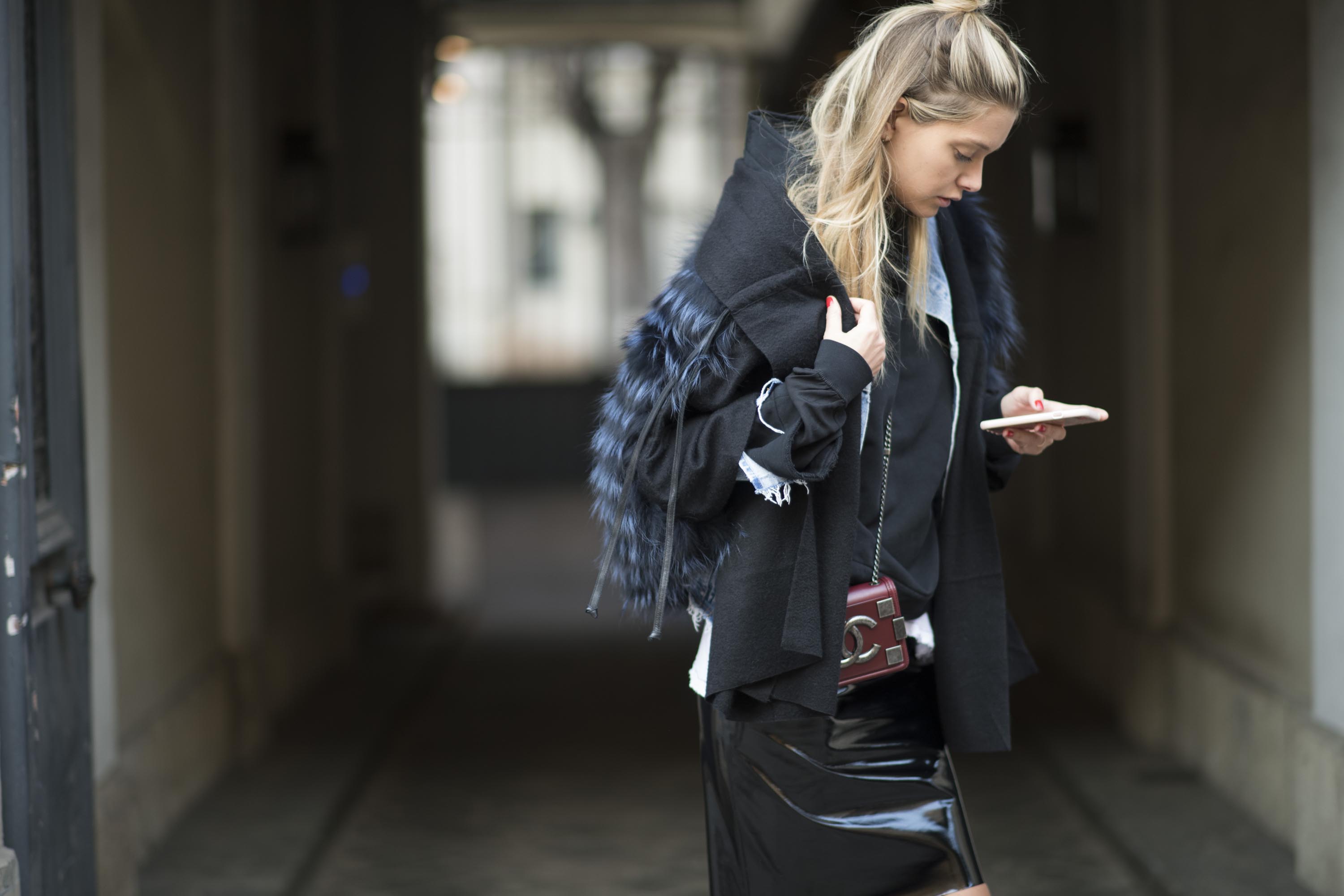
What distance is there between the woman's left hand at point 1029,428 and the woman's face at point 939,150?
0.35 m

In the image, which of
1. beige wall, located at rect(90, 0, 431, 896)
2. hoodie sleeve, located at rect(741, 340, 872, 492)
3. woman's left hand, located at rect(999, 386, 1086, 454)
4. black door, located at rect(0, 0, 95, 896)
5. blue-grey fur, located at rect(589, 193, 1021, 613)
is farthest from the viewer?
beige wall, located at rect(90, 0, 431, 896)

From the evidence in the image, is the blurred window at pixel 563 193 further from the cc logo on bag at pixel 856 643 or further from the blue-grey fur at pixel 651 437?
the cc logo on bag at pixel 856 643

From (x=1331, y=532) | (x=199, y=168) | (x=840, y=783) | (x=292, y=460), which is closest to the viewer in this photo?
(x=840, y=783)

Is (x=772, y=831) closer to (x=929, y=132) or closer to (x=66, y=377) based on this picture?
(x=929, y=132)

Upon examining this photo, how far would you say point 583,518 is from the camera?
52.9 ft

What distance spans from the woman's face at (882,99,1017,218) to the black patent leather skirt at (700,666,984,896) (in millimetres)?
781

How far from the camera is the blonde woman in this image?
215cm

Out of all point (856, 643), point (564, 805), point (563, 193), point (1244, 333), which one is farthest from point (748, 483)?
point (563, 193)

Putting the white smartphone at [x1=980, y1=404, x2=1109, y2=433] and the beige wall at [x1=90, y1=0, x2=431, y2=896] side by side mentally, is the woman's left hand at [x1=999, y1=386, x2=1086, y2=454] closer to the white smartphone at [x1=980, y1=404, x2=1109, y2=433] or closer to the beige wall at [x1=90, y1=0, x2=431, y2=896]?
the white smartphone at [x1=980, y1=404, x2=1109, y2=433]

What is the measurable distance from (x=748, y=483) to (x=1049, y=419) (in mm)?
459

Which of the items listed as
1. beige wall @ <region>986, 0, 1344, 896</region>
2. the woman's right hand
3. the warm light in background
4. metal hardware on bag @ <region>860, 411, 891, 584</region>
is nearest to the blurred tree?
the warm light in background

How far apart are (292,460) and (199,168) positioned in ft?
6.29

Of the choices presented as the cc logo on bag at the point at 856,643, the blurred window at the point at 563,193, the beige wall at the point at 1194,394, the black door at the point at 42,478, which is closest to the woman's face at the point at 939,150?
the cc logo on bag at the point at 856,643

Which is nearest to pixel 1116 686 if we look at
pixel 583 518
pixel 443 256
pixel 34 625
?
pixel 34 625
